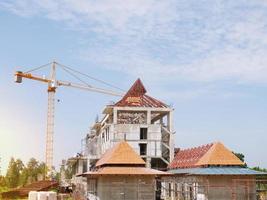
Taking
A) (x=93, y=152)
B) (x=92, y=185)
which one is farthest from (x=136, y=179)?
(x=93, y=152)

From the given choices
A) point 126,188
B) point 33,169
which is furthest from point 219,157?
point 33,169

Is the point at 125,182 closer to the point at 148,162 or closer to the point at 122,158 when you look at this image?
the point at 122,158

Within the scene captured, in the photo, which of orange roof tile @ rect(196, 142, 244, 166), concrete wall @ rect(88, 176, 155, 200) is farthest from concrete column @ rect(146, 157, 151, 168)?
concrete wall @ rect(88, 176, 155, 200)

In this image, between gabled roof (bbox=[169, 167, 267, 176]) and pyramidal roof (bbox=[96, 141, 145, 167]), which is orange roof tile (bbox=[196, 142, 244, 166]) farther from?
pyramidal roof (bbox=[96, 141, 145, 167])

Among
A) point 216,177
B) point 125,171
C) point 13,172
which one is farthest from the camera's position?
point 13,172

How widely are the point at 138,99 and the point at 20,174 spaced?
4754 centimetres

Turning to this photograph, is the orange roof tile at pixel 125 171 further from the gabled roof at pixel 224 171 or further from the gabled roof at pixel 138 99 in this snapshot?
the gabled roof at pixel 138 99

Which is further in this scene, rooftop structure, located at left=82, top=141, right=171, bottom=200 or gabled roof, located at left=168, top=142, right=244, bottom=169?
gabled roof, located at left=168, top=142, right=244, bottom=169

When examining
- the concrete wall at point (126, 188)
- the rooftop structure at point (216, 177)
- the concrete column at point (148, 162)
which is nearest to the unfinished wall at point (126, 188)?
the concrete wall at point (126, 188)

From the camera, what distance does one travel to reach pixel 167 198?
54.1m

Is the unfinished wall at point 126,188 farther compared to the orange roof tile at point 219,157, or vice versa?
the orange roof tile at point 219,157

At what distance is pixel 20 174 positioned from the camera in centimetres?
10700

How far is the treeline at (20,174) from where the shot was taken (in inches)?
3976

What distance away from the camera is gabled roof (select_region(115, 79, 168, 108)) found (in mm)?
71250
